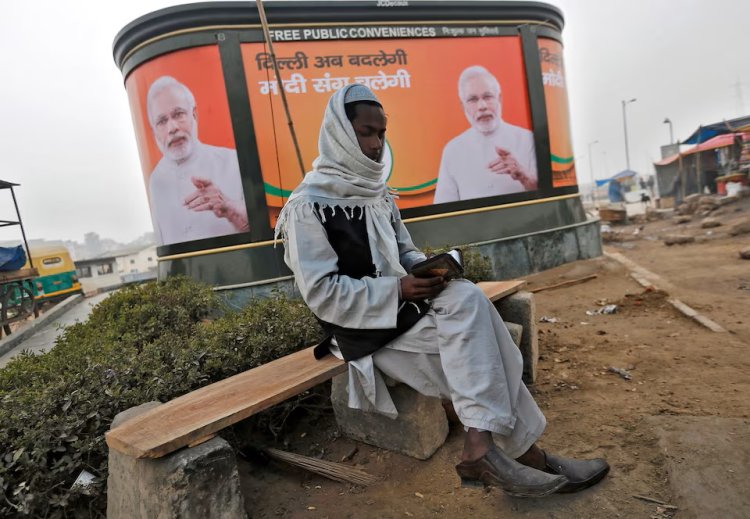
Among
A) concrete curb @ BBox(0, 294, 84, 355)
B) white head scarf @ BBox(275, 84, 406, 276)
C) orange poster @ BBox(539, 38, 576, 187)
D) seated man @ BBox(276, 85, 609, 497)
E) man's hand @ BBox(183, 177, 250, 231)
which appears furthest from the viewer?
orange poster @ BBox(539, 38, 576, 187)

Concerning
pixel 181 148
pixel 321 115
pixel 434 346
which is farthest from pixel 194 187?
pixel 434 346

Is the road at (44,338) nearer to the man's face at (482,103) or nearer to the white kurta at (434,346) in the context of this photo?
the white kurta at (434,346)

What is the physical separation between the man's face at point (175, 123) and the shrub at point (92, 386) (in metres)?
3.17

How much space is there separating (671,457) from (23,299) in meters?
10.9

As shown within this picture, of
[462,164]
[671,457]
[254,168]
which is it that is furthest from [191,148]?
[671,457]

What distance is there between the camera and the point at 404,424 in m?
2.31

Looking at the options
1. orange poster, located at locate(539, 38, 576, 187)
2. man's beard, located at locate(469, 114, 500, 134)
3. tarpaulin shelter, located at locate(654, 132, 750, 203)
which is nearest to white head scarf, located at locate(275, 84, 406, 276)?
man's beard, located at locate(469, 114, 500, 134)

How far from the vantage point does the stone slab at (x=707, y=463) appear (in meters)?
1.69

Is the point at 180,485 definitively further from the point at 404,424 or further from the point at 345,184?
the point at 345,184

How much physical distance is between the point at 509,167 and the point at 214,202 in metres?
4.76

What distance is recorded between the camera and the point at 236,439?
2.38 m

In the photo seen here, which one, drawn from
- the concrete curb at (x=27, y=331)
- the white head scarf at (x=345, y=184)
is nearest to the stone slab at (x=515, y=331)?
the white head scarf at (x=345, y=184)

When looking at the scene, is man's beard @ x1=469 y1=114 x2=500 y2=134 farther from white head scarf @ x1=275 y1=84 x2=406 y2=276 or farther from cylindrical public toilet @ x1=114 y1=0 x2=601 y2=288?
white head scarf @ x1=275 y1=84 x2=406 y2=276

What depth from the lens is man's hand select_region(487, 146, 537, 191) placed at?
7376 mm
